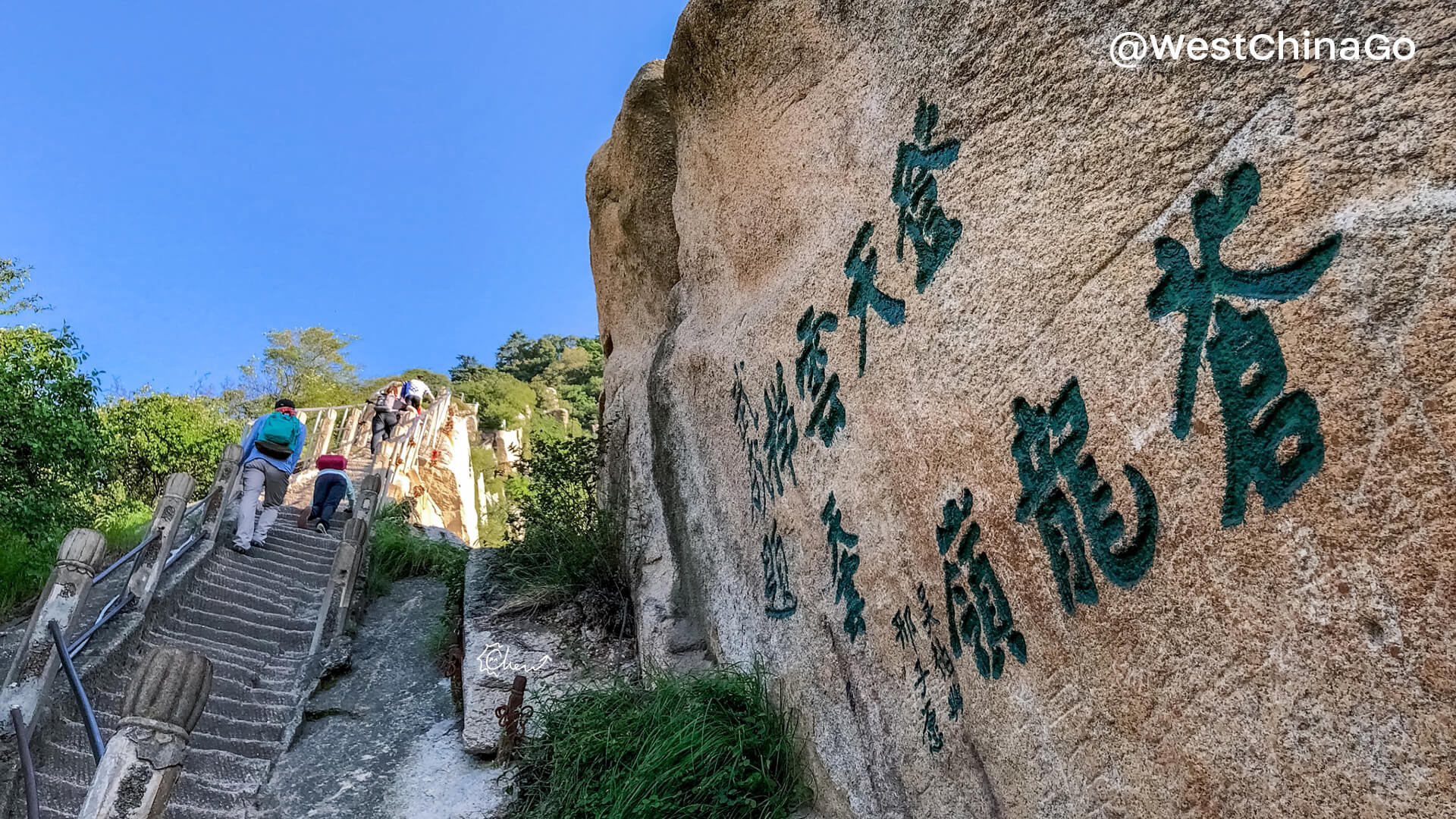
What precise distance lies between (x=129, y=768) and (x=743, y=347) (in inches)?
113

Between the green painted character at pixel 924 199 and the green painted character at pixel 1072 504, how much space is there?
594 millimetres

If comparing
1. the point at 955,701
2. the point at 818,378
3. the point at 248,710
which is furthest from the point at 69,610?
the point at 955,701

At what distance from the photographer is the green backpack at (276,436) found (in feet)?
24.8

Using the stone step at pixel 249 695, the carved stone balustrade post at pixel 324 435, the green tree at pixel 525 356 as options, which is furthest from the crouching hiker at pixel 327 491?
the green tree at pixel 525 356

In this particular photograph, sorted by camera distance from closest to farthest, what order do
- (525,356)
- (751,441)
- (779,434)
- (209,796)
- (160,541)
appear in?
(779,434) → (751,441) → (209,796) → (160,541) → (525,356)

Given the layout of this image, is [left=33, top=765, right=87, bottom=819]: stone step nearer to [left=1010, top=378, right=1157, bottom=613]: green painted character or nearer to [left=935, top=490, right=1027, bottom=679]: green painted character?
[left=935, top=490, right=1027, bottom=679]: green painted character

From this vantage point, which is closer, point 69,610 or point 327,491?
point 69,610

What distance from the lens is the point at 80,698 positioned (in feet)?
11.2

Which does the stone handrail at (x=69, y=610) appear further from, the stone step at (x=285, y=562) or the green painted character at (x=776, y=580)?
the green painted character at (x=776, y=580)

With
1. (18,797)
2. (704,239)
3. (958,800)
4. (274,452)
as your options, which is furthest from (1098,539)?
(274,452)

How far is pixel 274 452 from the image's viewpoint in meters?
7.62

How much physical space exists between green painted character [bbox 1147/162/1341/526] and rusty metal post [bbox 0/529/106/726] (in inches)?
210

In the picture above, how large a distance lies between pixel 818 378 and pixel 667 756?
1.59m

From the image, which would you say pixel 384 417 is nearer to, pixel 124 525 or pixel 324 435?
pixel 324 435
